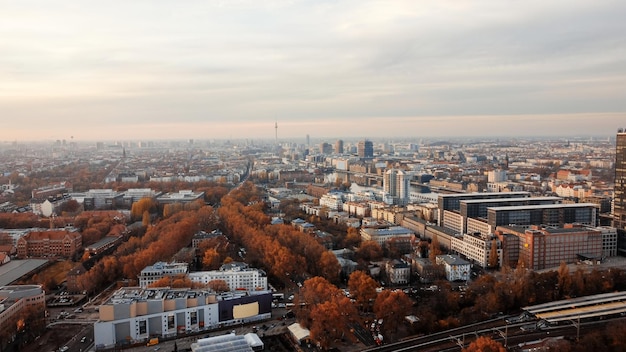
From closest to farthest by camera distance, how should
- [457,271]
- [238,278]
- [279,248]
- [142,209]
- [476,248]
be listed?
[238,278] → [457,271] → [279,248] → [476,248] → [142,209]

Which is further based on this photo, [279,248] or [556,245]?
[556,245]

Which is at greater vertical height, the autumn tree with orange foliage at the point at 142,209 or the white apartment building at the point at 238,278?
the autumn tree with orange foliage at the point at 142,209

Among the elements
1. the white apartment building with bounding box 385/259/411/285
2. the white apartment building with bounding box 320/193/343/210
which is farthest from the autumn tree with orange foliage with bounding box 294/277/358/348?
the white apartment building with bounding box 320/193/343/210

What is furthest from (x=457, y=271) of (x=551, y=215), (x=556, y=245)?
(x=551, y=215)

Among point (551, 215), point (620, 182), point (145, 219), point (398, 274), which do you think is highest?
point (620, 182)

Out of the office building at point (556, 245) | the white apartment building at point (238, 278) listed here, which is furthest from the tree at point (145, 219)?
the office building at point (556, 245)

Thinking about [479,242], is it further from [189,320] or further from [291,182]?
[291,182]

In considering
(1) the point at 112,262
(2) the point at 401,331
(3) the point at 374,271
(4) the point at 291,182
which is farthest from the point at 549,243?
(4) the point at 291,182

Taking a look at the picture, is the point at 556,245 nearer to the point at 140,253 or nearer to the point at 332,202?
the point at 140,253

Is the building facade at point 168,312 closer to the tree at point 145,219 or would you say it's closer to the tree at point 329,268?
the tree at point 329,268
